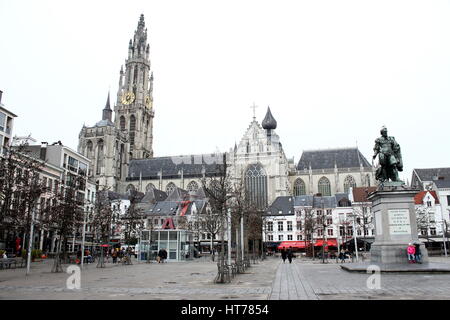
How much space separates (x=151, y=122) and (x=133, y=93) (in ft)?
34.6

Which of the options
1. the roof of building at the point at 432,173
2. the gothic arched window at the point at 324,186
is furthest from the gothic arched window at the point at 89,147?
the roof of building at the point at 432,173

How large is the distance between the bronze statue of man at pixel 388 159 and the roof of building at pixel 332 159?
225ft

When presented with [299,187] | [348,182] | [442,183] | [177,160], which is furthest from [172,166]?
[442,183]

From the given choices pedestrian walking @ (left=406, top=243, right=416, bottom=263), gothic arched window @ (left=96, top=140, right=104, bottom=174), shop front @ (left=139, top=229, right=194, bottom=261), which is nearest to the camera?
pedestrian walking @ (left=406, top=243, right=416, bottom=263)

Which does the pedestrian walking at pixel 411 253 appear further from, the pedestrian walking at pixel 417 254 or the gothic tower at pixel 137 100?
the gothic tower at pixel 137 100

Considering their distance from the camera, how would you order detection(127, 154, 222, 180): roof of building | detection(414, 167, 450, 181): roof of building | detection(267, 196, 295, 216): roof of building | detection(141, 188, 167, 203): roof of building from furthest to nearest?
1. detection(127, 154, 222, 180): roof of building
2. detection(141, 188, 167, 203): roof of building
3. detection(414, 167, 450, 181): roof of building
4. detection(267, 196, 295, 216): roof of building

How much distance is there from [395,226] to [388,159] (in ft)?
10.2

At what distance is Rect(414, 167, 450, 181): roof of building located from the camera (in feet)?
218

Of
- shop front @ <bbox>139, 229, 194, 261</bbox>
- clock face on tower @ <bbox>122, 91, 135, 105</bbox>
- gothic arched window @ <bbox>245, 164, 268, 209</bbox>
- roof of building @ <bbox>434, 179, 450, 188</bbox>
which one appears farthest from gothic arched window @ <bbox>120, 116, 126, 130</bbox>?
roof of building @ <bbox>434, 179, 450, 188</bbox>

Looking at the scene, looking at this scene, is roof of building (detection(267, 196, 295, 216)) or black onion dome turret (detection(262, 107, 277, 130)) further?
black onion dome turret (detection(262, 107, 277, 130))

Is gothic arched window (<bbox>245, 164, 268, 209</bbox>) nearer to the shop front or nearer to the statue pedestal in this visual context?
the shop front

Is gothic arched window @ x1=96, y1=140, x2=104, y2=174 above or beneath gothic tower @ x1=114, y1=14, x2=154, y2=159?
beneath

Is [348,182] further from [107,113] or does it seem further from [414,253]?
[107,113]
